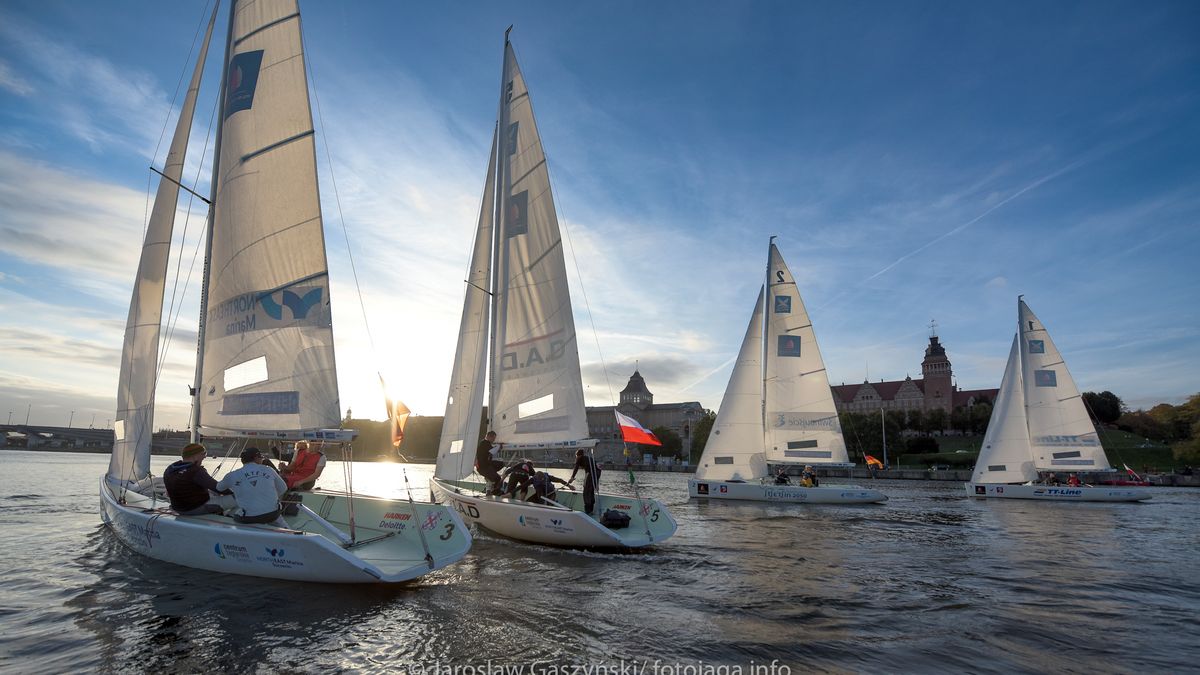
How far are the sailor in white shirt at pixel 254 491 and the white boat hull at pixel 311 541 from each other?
7.2 inches

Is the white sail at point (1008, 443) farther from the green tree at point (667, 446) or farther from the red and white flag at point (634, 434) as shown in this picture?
the green tree at point (667, 446)

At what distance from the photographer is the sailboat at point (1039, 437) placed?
3547cm

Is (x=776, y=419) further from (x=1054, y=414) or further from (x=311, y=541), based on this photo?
(x=311, y=541)

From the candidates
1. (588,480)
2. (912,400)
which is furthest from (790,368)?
(912,400)

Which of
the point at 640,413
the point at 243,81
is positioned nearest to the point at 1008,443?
Answer: the point at 243,81

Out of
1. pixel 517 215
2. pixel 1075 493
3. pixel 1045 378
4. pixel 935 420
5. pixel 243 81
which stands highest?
pixel 243 81

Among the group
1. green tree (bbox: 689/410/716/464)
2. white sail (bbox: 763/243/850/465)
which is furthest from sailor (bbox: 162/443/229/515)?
green tree (bbox: 689/410/716/464)

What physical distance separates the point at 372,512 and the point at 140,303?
763cm

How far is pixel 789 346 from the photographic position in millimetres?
32438

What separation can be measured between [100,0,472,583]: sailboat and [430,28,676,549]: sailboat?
13.2 ft

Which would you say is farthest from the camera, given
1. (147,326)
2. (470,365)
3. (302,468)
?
(470,365)

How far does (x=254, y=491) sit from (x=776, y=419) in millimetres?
26273

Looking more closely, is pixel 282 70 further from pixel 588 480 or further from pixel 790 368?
pixel 790 368

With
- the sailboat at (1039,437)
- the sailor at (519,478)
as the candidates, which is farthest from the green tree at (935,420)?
the sailor at (519,478)
